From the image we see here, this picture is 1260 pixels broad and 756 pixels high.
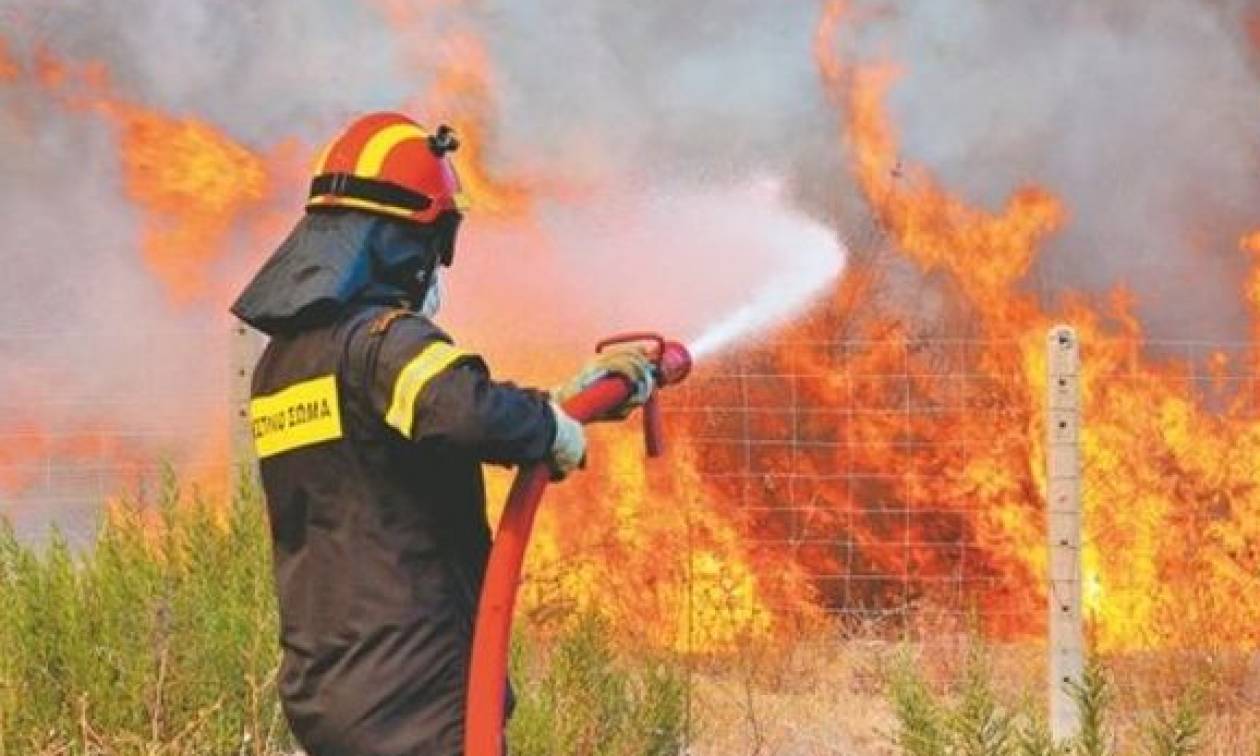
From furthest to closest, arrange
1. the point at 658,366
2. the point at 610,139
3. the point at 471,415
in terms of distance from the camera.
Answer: the point at 610,139 → the point at 658,366 → the point at 471,415

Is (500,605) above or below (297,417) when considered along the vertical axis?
below

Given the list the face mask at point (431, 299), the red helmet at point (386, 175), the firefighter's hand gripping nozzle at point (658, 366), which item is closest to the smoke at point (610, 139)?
the firefighter's hand gripping nozzle at point (658, 366)

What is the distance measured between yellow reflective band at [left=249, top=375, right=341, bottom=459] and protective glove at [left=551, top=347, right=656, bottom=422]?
41 cm

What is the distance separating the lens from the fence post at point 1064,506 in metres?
5.80

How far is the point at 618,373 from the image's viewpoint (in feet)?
10.5

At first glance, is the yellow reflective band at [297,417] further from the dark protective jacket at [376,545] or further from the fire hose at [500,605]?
the fire hose at [500,605]

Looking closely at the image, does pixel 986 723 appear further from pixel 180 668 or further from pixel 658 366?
pixel 180 668

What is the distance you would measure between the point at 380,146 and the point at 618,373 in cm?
61

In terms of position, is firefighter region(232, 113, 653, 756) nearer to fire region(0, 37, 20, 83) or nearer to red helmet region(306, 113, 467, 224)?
red helmet region(306, 113, 467, 224)

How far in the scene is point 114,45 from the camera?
1178 cm

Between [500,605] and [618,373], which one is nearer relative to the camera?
[500,605]

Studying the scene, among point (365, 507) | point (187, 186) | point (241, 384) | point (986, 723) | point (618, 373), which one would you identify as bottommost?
point (986, 723)

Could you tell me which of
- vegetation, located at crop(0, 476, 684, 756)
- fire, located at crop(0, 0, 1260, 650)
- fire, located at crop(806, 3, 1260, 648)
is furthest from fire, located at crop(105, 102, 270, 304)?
vegetation, located at crop(0, 476, 684, 756)

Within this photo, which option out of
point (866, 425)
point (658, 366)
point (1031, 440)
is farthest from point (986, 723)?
point (866, 425)
